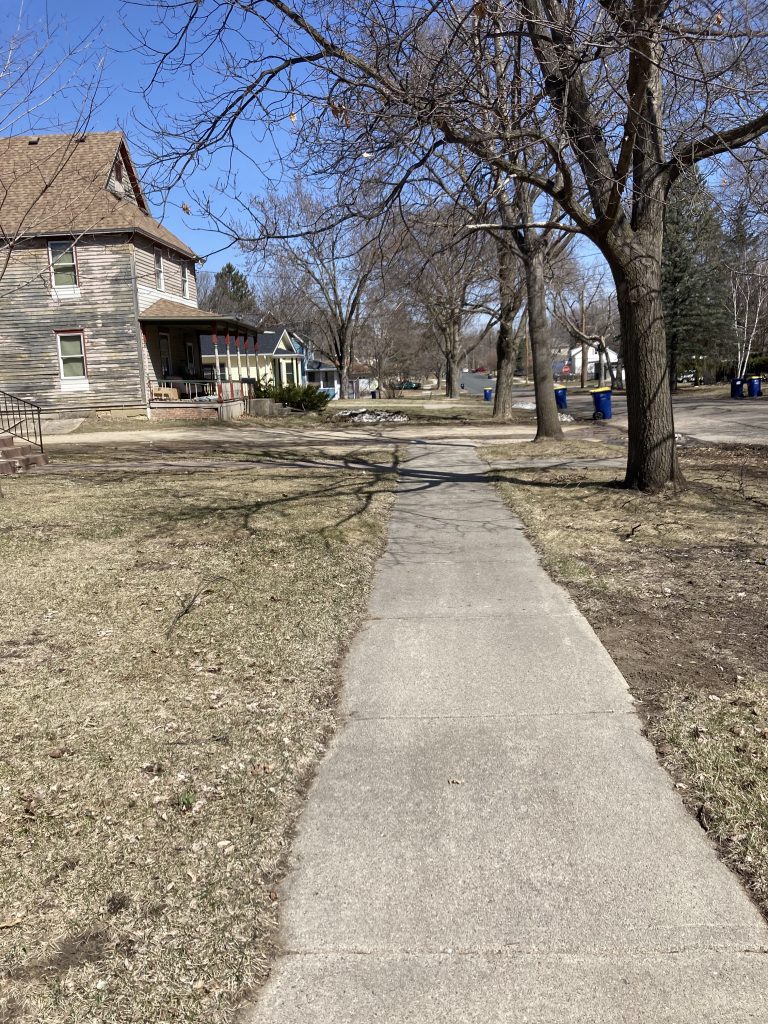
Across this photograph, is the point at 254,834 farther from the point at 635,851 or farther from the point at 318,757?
the point at 635,851

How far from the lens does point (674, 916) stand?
2648 mm

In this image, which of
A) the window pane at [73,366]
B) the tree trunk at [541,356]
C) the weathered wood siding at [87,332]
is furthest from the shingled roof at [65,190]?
the tree trunk at [541,356]

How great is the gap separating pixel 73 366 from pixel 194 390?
442 centimetres

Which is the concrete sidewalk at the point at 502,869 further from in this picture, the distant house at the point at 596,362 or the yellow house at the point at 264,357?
the distant house at the point at 596,362

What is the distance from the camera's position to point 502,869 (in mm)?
2918

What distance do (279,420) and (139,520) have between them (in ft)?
58.0

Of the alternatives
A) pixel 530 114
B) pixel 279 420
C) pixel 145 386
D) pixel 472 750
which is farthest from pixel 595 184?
pixel 145 386

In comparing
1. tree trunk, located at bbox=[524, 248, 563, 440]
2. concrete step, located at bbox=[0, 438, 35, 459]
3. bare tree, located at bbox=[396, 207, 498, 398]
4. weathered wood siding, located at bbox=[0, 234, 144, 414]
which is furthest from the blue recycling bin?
concrete step, located at bbox=[0, 438, 35, 459]

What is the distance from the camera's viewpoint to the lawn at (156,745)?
97.3 inches

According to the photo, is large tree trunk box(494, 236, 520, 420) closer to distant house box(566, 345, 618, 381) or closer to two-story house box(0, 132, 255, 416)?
two-story house box(0, 132, 255, 416)

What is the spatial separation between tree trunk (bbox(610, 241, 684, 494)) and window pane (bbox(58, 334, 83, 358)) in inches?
840

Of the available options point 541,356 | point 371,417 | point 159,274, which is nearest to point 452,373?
point 371,417

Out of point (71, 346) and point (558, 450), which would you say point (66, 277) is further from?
point (558, 450)

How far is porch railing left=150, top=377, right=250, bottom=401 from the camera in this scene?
1073 inches
